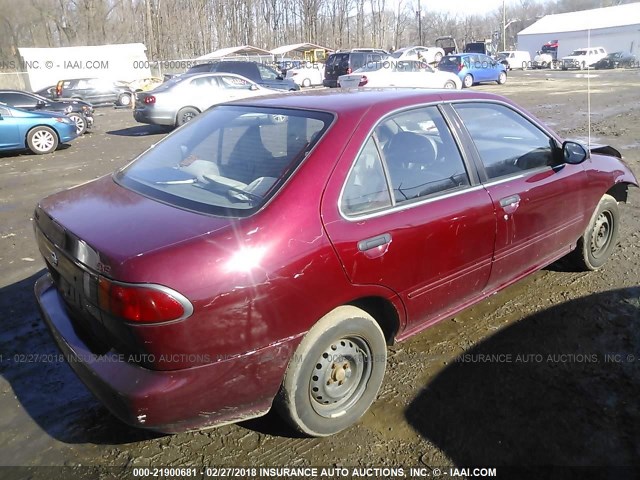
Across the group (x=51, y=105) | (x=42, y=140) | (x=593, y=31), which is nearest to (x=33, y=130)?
(x=42, y=140)

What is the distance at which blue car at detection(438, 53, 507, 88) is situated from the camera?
27.6 metres

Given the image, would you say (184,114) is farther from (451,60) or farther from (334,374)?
(451,60)

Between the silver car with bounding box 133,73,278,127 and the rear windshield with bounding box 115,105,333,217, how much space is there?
11.0 m

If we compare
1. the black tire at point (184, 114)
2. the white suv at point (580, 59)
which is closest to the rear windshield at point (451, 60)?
the black tire at point (184, 114)

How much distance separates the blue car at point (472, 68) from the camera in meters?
27.6

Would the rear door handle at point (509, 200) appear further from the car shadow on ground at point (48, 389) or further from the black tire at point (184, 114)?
the black tire at point (184, 114)

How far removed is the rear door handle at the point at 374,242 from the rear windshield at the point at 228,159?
494 mm

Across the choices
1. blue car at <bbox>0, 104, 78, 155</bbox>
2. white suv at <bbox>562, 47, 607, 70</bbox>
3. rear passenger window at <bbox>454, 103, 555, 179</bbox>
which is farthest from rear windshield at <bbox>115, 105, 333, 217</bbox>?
white suv at <bbox>562, 47, 607, 70</bbox>

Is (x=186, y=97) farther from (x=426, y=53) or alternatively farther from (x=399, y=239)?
(x=426, y=53)

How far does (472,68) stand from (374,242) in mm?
28118

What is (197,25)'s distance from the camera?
67.0m

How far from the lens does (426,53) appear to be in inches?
1534

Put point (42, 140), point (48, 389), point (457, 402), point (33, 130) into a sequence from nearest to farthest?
point (457, 402)
point (48, 389)
point (33, 130)
point (42, 140)

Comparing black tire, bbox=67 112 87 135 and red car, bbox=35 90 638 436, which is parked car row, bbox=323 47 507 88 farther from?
red car, bbox=35 90 638 436
